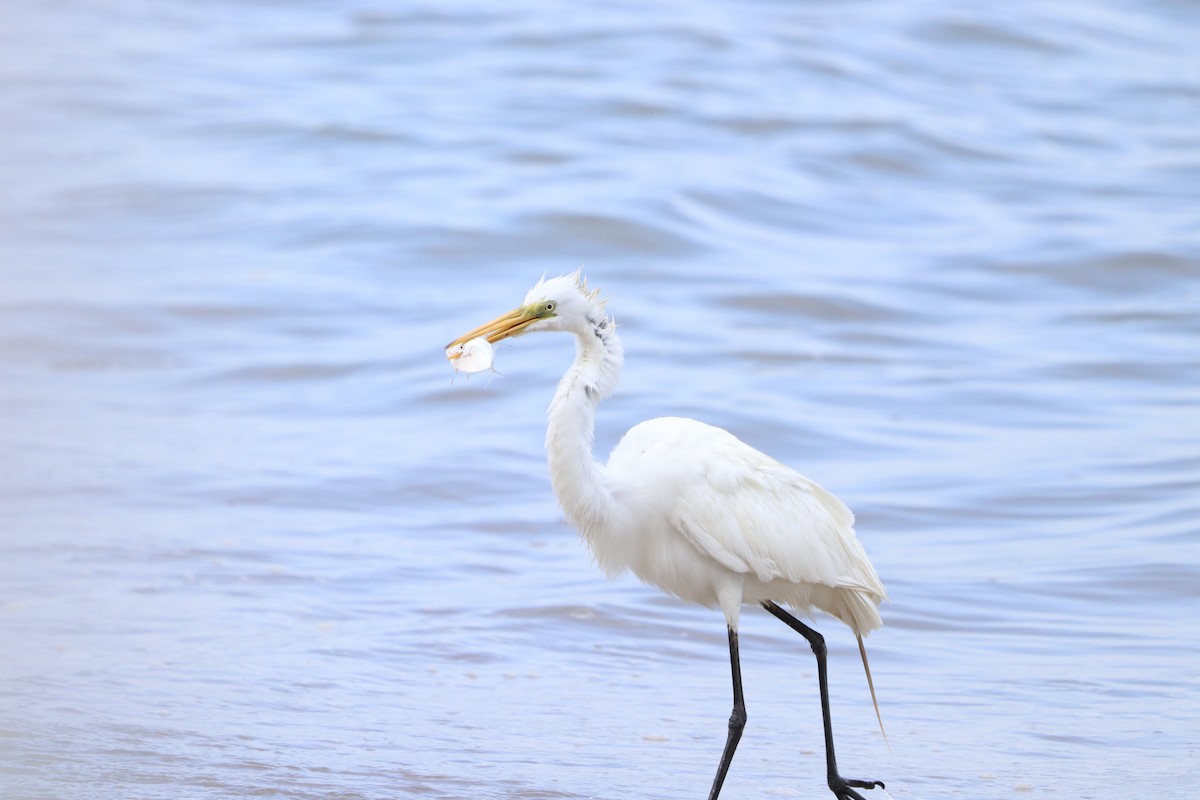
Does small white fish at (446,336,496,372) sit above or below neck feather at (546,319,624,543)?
above

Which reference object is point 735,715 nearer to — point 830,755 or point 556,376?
point 830,755

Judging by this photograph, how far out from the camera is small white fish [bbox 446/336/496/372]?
4648mm

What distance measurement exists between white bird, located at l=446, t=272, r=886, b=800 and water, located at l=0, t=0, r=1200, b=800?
2.34 feet

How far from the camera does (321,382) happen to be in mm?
11797

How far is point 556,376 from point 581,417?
290 inches

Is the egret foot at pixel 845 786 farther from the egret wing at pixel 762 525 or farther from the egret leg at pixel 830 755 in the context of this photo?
the egret wing at pixel 762 525

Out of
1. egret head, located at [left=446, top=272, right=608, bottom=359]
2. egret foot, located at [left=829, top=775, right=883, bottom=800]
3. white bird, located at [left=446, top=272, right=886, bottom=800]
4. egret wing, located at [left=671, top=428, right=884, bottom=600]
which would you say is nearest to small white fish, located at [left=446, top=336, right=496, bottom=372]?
egret head, located at [left=446, top=272, right=608, bottom=359]

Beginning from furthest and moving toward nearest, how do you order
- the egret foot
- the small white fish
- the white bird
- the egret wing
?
the egret foot, the egret wing, the white bird, the small white fish

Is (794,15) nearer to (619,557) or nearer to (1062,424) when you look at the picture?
(1062,424)

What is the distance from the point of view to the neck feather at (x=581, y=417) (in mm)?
4891

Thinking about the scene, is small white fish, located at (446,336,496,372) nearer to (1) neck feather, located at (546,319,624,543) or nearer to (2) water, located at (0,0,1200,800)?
(1) neck feather, located at (546,319,624,543)

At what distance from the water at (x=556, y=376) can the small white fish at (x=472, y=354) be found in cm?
144

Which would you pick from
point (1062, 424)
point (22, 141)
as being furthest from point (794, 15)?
point (1062, 424)

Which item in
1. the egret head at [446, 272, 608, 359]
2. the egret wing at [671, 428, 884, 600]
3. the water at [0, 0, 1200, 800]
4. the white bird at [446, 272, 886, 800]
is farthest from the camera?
the water at [0, 0, 1200, 800]
